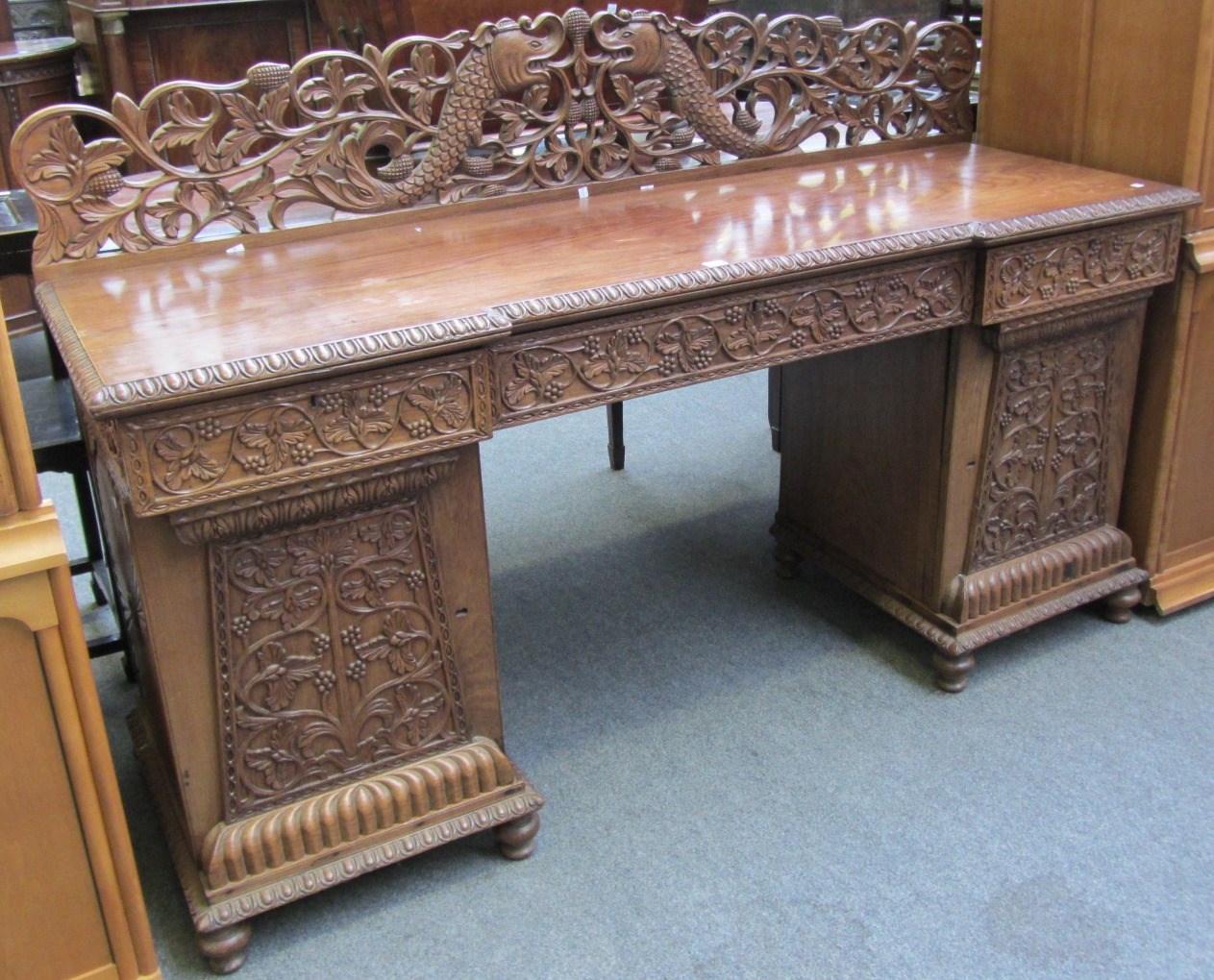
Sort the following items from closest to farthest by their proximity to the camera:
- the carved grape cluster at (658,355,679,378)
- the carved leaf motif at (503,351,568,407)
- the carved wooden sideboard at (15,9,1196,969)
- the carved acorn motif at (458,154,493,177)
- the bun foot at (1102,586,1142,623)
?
the carved wooden sideboard at (15,9,1196,969) → the carved leaf motif at (503,351,568,407) → the carved grape cluster at (658,355,679,378) → the carved acorn motif at (458,154,493,177) → the bun foot at (1102,586,1142,623)

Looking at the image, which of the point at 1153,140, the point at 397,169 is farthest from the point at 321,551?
the point at 1153,140

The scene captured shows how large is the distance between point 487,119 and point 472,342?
0.86 meters

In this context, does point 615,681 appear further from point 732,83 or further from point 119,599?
point 732,83

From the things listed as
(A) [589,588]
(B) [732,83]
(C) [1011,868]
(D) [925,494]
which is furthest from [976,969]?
(B) [732,83]

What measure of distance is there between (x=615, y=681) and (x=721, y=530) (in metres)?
0.63

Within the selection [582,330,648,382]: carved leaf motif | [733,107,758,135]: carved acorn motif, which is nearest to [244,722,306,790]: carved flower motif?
[582,330,648,382]: carved leaf motif

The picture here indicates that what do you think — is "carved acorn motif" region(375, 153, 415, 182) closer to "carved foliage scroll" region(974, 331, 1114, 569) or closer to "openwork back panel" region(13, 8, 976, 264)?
"openwork back panel" region(13, 8, 976, 264)

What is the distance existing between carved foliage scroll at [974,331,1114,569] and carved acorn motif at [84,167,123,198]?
136cm

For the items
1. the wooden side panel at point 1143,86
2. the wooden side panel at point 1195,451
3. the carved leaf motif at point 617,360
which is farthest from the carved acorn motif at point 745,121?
the wooden side panel at point 1195,451

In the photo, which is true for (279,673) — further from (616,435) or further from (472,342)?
(616,435)

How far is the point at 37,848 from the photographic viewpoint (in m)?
1.43

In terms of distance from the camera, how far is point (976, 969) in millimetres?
1595

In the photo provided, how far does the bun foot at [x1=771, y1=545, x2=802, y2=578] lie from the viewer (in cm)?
252

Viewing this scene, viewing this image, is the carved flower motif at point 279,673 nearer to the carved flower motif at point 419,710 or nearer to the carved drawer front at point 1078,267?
the carved flower motif at point 419,710
